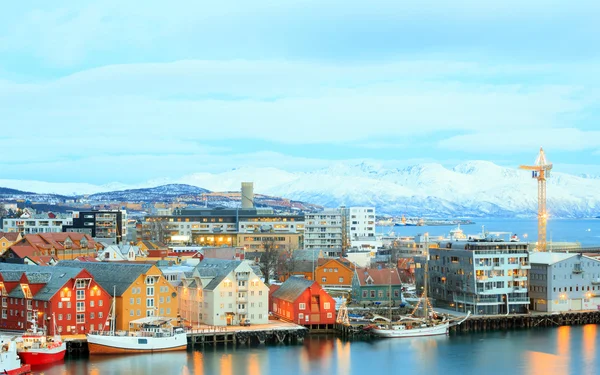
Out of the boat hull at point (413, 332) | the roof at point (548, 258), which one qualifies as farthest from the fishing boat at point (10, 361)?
the roof at point (548, 258)

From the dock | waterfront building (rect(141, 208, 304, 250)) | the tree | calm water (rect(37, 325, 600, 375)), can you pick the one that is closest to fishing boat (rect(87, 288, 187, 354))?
calm water (rect(37, 325, 600, 375))

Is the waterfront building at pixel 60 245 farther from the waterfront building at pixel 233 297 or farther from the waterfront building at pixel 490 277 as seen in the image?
the waterfront building at pixel 490 277

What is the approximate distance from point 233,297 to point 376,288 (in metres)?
13.8

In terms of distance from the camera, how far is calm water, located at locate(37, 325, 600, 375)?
145 ft

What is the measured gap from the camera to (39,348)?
145 ft

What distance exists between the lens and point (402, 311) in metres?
61.4

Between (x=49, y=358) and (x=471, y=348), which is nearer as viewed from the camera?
(x=49, y=358)

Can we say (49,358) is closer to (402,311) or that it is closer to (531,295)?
(402,311)

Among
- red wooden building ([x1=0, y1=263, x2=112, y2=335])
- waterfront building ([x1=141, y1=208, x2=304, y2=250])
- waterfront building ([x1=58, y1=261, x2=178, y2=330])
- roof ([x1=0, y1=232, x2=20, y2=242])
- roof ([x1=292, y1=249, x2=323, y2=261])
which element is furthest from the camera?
waterfront building ([x1=141, y1=208, x2=304, y2=250])

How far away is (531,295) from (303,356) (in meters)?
23.2

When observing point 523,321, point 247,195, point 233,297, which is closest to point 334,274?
point 523,321

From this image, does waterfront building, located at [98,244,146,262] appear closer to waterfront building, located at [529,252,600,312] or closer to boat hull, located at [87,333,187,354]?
boat hull, located at [87,333,187,354]

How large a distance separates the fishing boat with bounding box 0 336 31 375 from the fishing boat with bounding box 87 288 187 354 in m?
5.13

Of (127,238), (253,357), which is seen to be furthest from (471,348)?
(127,238)
